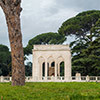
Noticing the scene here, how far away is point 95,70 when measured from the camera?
27.8 metres

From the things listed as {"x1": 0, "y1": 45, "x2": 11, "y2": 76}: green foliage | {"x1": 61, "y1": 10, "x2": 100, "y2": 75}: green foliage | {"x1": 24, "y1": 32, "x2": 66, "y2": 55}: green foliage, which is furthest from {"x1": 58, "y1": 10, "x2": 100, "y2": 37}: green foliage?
{"x1": 0, "y1": 45, "x2": 11, "y2": 76}: green foliage

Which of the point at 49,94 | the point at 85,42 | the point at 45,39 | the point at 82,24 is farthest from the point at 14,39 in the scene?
the point at 45,39

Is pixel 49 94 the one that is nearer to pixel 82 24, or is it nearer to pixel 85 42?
pixel 85 42

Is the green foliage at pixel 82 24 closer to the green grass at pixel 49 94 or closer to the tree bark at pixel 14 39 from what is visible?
the tree bark at pixel 14 39

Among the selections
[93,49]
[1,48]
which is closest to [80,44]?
[93,49]

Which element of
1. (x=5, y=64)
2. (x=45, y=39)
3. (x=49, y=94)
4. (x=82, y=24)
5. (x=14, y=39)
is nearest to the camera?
(x=49, y=94)

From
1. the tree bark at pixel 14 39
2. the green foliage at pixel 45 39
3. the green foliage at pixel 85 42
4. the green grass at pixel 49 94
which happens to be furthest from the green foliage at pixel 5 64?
the green grass at pixel 49 94

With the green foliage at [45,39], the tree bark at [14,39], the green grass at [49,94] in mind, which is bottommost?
the green grass at [49,94]

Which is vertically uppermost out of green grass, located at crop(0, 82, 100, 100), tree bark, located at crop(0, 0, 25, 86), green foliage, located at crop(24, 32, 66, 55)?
green foliage, located at crop(24, 32, 66, 55)

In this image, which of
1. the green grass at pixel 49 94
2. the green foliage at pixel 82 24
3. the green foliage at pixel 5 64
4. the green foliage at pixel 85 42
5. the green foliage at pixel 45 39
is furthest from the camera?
the green foliage at pixel 45 39

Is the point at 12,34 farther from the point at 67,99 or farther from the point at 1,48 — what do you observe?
the point at 1,48

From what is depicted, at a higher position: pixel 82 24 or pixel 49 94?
pixel 82 24

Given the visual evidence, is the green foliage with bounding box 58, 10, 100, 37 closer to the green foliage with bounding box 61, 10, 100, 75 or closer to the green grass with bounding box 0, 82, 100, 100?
the green foliage with bounding box 61, 10, 100, 75

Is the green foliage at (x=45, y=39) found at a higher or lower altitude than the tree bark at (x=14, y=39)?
higher
